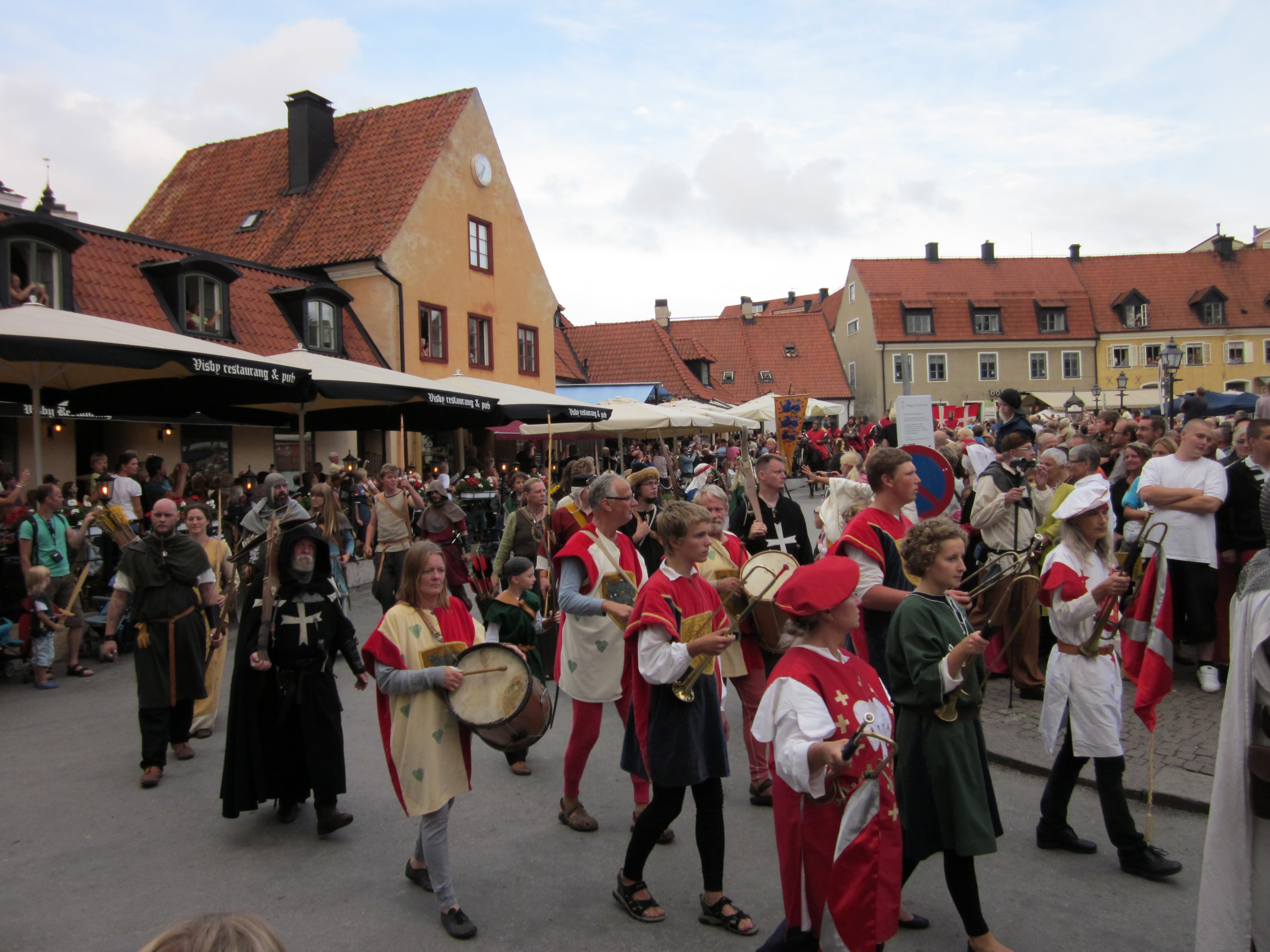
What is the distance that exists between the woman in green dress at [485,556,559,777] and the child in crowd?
470cm

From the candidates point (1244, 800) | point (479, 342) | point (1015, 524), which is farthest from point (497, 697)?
point (479, 342)

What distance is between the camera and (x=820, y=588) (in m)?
3.00

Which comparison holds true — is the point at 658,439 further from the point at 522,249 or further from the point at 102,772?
the point at 102,772

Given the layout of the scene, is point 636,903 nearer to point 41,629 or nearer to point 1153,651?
point 1153,651

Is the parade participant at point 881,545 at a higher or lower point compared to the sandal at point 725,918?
higher

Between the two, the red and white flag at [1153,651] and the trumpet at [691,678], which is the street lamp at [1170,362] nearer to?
the red and white flag at [1153,651]

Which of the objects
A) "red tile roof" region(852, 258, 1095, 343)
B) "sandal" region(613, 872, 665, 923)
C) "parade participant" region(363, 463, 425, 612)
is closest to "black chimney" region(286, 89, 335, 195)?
"parade participant" region(363, 463, 425, 612)

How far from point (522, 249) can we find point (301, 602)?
23.0m

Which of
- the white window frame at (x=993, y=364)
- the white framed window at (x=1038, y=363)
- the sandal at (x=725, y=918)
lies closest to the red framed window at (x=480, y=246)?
the sandal at (x=725, y=918)

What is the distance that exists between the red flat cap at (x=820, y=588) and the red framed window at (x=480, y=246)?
22.6m

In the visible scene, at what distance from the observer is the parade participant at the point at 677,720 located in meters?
3.56

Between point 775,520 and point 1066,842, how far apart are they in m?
2.46

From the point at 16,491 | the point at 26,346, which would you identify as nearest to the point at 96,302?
the point at 16,491

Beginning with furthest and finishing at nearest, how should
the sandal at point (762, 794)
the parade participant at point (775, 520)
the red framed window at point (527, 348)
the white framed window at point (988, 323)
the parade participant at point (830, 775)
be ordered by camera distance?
the white framed window at point (988, 323) → the red framed window at point (527, 348) → the parade participant at point (775, 520) → the sandal at point (762, 794) → the parade participant at point (830, 775)
